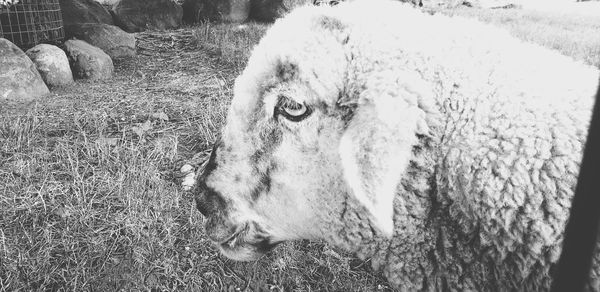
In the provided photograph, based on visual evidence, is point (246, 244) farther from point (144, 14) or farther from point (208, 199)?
point (144, 14)

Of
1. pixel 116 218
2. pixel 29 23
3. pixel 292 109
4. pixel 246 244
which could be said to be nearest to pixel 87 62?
pixel 29 23

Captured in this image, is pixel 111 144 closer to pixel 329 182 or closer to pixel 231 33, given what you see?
pixel 329 182

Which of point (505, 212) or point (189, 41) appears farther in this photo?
point (189, 41)

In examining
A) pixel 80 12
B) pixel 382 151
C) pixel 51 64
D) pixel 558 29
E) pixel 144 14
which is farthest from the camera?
pixel 144 14

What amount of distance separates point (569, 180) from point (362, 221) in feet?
2.34

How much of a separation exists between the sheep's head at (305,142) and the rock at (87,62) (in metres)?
4.23

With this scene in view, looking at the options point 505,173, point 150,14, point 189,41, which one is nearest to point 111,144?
point 505,173

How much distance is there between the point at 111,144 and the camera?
3.54 meters

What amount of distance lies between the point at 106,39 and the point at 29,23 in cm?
99

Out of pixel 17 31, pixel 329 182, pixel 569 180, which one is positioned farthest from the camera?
pixel 17 31

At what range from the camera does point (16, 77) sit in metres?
4.39

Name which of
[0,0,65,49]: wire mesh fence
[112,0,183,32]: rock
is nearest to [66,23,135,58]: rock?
[0,0,65,49]: wire mesh fence

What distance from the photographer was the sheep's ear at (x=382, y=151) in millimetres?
1330

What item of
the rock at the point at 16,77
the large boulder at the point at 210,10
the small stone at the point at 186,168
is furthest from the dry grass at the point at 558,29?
the rock at the point at 16,77
